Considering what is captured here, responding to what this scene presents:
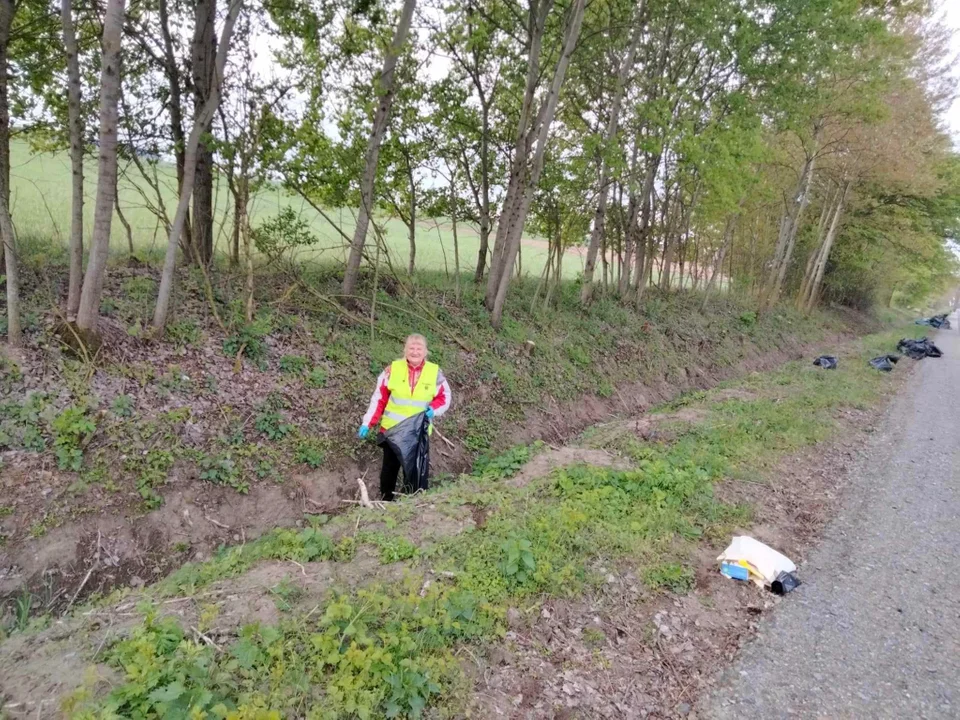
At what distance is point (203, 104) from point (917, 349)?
23.2 metres

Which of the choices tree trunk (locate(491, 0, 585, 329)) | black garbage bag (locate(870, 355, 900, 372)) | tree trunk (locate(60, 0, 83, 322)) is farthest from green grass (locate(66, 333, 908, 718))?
black garbage bag (locate(870, 355, 900, 372))

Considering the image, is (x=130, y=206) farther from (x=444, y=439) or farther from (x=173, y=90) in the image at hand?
(x=444, y=439)

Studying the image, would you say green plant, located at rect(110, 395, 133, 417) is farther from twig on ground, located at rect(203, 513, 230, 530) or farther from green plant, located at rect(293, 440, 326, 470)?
green plant, located at rect(293, 440, 326, 470)

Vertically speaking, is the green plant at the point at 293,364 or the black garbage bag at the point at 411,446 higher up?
the green plant at the point at 293,364

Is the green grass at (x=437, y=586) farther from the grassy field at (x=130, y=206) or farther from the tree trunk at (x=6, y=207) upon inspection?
the grassy field at (x=130, y=206)

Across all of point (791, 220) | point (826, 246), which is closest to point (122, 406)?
point (791, 220)

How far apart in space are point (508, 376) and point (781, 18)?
9059mm

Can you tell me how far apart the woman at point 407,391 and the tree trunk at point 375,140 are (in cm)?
332

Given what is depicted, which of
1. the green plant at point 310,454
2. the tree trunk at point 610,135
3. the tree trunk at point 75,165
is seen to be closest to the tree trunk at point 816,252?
the tree trunk at point 610,135

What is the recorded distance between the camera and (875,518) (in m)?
5.32

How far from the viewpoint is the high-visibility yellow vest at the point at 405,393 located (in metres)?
5.35

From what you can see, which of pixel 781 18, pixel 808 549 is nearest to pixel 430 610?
pixel 808 549

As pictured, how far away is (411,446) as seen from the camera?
5508mm

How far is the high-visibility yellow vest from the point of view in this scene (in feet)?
17.5
